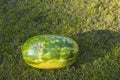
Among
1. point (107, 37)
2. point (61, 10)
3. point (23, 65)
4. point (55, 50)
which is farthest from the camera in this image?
point (61, 10)

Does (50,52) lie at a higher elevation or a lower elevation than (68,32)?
lower

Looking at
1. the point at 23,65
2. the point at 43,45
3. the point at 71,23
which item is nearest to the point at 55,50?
the point at 43,45

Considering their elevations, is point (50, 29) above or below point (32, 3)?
below

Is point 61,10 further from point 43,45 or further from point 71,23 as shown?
point 43,45

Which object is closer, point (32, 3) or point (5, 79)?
point (5, 79)

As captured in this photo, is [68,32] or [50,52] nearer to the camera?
[50,52]

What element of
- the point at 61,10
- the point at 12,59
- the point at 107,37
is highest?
the point at 61,10
